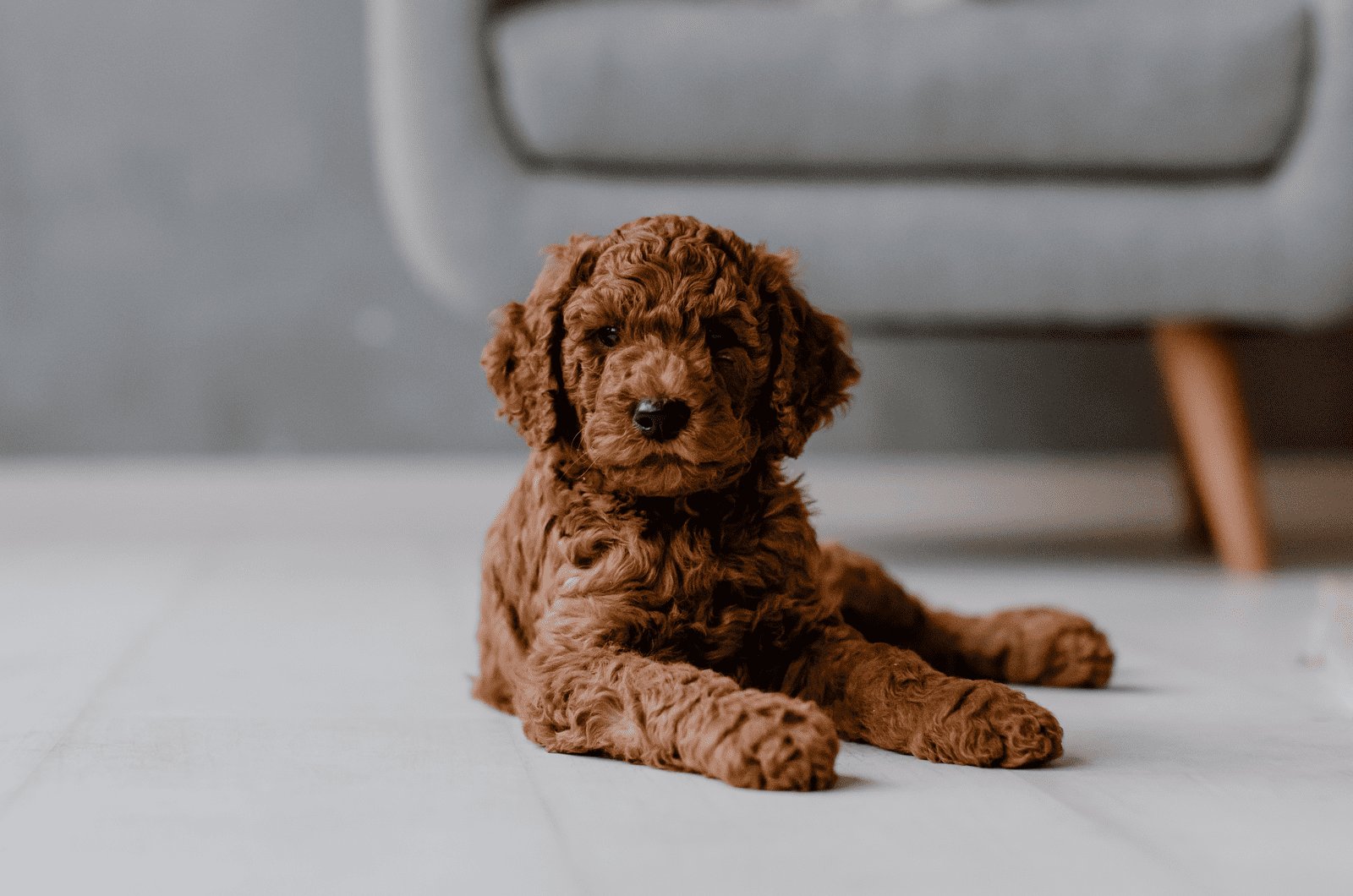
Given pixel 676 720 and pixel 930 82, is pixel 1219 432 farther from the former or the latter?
pixel 676 720

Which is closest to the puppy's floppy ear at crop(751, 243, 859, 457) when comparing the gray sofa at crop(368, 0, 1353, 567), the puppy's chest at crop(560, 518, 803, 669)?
the puppy's chest at crop(560, 518, 803, 669)

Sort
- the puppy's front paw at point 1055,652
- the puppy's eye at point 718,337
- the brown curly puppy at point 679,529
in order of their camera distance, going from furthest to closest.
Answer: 1. the puppy's front paw at point 1055,652
2. the puppy's eye at point 718,337
3. the brown curly puppy at point 679,529

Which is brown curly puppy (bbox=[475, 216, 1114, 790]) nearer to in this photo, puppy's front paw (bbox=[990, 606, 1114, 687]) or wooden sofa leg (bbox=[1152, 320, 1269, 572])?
puppy's front paw (bbox=[990, 606, 1114, 687])

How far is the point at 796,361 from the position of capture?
1.44m

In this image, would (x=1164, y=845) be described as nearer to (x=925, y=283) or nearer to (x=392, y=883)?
(x=392, y=883)

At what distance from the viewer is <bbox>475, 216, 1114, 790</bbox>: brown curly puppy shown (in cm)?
125

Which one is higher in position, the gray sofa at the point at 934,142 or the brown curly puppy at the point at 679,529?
the gray sofa at the point at 934,142

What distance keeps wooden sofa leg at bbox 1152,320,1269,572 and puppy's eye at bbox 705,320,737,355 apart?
60.3 inches

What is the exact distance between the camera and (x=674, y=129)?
2.50m

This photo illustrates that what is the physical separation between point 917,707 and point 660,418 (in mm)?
365

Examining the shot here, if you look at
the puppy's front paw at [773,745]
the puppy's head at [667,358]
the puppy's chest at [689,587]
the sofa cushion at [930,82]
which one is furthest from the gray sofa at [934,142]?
the puppy's front paw at [773,745]

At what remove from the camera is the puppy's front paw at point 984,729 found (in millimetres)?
1218

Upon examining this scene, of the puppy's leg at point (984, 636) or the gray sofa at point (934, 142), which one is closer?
the puppy's leg at point (984, 636)

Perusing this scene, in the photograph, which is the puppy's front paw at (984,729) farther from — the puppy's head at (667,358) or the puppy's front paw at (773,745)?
the puppy's head at (667,358)
